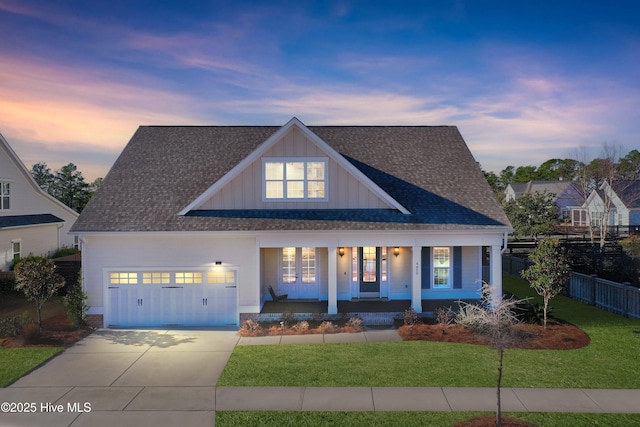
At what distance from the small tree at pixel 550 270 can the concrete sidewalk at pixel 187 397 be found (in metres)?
5.18

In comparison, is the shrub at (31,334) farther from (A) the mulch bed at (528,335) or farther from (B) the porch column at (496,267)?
(B) the porch column at (496,267)

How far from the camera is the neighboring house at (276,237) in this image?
54.2 feet

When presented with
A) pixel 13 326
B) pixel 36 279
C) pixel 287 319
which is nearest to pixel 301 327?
pixel 287 319

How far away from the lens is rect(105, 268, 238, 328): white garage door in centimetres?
1661

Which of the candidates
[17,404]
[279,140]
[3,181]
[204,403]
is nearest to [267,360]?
[204,403]

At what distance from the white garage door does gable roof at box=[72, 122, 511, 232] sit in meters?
1.98

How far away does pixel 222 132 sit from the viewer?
72.0 ft

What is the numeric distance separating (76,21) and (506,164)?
387 ft

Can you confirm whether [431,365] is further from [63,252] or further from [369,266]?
[63,252]

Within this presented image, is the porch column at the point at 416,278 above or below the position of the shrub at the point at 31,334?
above

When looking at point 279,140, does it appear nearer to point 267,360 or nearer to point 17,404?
point 267,360

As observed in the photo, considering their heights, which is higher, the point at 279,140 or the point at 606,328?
the point at 279,140

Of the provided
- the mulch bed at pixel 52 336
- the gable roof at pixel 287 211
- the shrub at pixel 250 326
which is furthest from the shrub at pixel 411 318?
the mulch bed at pixel 52 336

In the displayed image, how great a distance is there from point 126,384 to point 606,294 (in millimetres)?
18631
